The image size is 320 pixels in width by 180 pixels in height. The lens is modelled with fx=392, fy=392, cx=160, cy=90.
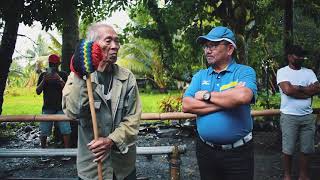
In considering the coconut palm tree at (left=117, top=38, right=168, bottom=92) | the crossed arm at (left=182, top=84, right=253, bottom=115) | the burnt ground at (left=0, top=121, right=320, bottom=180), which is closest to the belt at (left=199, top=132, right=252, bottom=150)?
the crossed arm at (left=182, top=84, right=253, bottom=115)

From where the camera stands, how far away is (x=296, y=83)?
465 centimetres

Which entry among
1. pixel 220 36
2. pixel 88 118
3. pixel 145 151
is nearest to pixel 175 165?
pixel 145 151

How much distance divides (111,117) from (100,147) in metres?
0.24

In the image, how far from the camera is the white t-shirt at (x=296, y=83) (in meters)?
4.64

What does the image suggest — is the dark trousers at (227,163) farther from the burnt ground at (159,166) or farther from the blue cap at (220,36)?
the burnt ground at (159,166)

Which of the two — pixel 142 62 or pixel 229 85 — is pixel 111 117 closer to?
pixel 229 85

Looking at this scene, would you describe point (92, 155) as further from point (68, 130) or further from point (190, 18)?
point (190, 18)

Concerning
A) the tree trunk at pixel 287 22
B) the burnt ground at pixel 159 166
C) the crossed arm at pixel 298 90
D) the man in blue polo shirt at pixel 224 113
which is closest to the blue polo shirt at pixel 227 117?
the man in blue polo shirt at pixel 224 113

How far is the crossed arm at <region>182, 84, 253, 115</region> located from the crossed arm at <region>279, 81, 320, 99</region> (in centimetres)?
187

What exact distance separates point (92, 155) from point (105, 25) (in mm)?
829

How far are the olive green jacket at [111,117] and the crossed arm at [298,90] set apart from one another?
8.49ft

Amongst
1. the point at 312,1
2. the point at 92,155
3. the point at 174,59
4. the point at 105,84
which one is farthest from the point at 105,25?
the point at 174,59

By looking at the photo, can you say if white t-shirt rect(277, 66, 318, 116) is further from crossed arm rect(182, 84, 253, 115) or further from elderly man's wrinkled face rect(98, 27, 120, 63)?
elderly man's wrinkled face rect(98, 27, 120, 63)

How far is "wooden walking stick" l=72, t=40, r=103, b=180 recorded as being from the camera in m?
2.20
